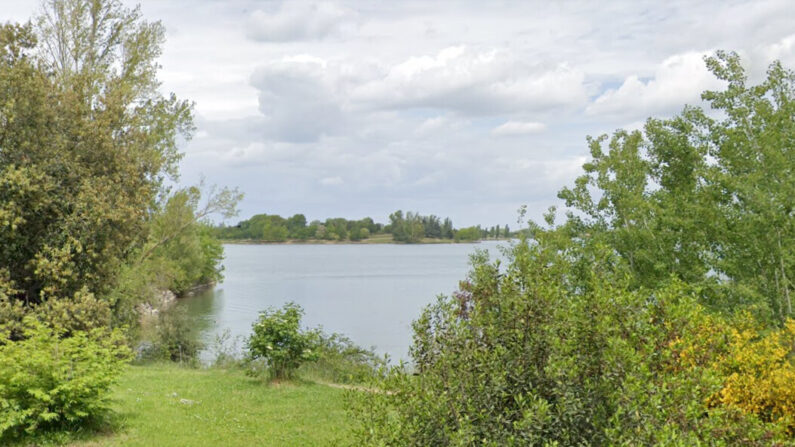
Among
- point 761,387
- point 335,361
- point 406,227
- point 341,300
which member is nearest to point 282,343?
point 335,361

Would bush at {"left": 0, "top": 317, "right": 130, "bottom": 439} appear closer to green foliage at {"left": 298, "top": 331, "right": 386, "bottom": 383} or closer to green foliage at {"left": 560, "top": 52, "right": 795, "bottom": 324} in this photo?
green foliage at {"left": 298, "top": 331, "right": 386, "bottom": 383}

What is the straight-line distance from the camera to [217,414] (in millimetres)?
10094

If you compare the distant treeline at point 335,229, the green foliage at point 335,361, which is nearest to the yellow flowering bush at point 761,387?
the green foliage at point 335,361

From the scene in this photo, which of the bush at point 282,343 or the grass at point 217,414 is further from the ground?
the bush at point 282,343

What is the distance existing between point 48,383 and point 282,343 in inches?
217

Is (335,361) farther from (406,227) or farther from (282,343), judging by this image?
(406,227)

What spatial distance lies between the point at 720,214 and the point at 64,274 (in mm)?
14501

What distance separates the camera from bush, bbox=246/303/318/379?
1264 cm

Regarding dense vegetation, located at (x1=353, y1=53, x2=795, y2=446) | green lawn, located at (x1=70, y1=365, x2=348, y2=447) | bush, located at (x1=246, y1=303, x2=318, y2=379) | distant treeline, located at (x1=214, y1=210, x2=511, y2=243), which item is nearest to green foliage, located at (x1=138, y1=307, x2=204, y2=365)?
green lawn, located at (x1=70, y1=365, x2=348, y2=447)

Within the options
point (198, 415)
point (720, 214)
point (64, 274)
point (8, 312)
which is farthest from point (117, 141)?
point (720, 214)

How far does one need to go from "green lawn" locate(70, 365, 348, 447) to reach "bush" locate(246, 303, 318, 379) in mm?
444

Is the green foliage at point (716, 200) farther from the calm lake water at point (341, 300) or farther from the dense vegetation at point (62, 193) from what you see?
the dense vegetation at point (62, 193)

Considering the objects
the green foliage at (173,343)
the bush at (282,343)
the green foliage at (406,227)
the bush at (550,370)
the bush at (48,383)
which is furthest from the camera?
the green foliage at (406,227)

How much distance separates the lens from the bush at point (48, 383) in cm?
742
